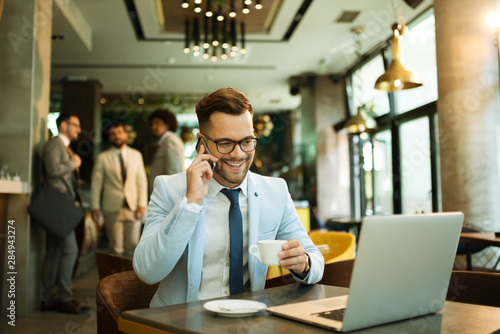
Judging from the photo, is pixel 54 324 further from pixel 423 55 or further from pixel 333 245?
pixel 423 55

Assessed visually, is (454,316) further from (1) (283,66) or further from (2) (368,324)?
(1) (283,66)

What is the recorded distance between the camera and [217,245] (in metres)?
1.58

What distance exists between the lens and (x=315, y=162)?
956 centimetres

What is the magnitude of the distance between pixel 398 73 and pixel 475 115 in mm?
974

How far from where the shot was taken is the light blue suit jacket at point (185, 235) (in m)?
1.40

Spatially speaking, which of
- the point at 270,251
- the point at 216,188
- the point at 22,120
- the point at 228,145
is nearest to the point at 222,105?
the point at 228,145

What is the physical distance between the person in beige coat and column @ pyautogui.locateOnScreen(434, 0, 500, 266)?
3108 millimetres

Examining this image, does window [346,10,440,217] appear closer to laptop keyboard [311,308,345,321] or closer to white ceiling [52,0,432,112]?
white ceiling [52,0,432,112]

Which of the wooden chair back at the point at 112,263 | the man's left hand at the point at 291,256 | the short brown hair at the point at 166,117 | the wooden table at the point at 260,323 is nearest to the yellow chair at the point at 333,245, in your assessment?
the wooden chair back at the point at 112,263

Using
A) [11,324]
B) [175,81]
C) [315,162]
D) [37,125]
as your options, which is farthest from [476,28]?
[175,81]

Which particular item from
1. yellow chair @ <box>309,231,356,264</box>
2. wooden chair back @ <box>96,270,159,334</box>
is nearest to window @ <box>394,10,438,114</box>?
yellow chair @ <box>309,231,356,264</box>

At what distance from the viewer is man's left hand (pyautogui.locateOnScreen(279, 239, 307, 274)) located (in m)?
1.32

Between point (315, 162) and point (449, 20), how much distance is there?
5553 millimetres

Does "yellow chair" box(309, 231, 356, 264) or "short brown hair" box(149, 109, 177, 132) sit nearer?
"yellow chair" box(309, 231, 356, 264)
